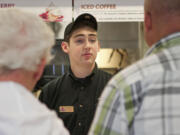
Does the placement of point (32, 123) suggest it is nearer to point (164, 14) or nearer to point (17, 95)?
point (17, 95)

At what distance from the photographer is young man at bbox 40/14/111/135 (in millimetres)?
2000

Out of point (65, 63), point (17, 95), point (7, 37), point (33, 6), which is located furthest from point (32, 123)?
point (65, 63)

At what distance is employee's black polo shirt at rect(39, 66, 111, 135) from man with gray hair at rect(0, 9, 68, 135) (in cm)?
99

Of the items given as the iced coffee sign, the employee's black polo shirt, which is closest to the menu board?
the iced coffee sign

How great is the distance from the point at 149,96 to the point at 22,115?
43 cm

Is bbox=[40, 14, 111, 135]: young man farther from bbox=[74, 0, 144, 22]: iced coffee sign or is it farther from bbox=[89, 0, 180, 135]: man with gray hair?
bbox=[89, 0, 180, 135]: man with gray hair

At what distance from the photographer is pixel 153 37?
111 cm

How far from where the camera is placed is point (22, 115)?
2.86 ft

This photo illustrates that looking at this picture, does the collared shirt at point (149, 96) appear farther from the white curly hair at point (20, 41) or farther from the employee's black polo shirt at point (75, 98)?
the employee's black polo shirt at point (75, 98)

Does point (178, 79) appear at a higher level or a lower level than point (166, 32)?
lower

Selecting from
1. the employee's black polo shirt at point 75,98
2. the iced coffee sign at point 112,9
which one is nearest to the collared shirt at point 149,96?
the employee's black polo shirt at point 75,98

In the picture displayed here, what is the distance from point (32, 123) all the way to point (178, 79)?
0.50 metres

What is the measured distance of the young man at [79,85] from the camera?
2.00 meters

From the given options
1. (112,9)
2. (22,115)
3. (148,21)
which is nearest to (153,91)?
(148,21)
